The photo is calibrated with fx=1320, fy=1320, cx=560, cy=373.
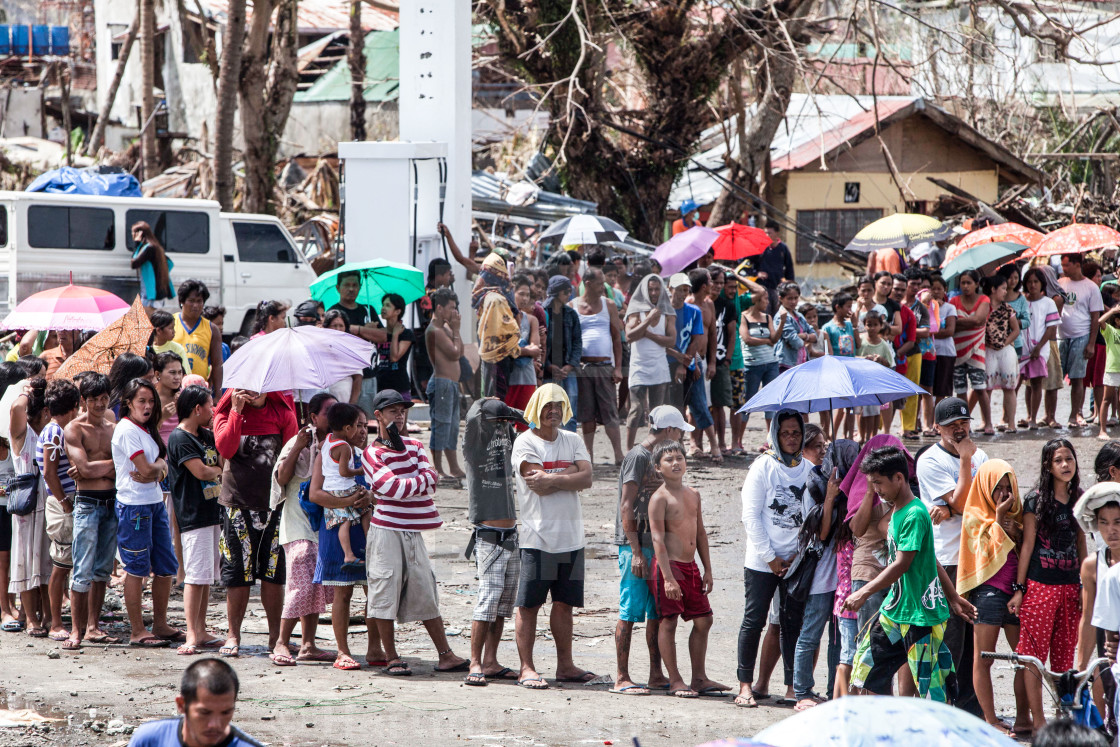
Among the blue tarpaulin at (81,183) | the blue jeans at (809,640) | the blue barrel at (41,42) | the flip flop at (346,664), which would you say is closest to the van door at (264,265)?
the blue tarpaulin at (81,183)

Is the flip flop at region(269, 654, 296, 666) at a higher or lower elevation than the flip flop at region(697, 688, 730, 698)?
higher

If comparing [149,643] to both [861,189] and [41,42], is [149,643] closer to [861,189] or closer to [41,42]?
[861,189]

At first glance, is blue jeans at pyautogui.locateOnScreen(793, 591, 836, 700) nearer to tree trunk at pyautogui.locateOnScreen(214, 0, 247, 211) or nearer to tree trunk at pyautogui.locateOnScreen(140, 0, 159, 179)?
tree trunk at pyautogui.locateOnScreen(214, 0, 247, 211)

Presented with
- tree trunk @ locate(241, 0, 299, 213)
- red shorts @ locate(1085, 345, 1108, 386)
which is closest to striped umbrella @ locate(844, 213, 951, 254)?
red shorts @ locate(1085, 345, 1108, 386)

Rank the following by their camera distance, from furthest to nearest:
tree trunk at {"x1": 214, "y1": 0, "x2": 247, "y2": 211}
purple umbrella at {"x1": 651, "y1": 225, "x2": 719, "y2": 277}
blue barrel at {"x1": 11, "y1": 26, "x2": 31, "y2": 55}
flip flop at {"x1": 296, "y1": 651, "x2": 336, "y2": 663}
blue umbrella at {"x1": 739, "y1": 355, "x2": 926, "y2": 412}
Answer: blue barrel at {"x1": 11, "y1": 26, "x2": 31, "y2": 55}
tree trunk at {"x1": 214, "y1": 0, "x2": 247, "y2": 211}
purple umbrella at {"x1": 651, "y1": 225, "x2": 719, "y2": 277}
blue umbrella at {"x1": 739, "y1": 355, "x2": 926, "y2": 412}
flip flop at {"x1": 296, "y1": 651, "x2": 336, "y2": 663}

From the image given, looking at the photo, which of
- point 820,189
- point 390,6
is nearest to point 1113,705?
point 390,6

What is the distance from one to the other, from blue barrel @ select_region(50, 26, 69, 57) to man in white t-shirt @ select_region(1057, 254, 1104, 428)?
122 ft

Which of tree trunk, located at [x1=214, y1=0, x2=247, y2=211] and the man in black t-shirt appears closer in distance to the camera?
the man in black t-shirt

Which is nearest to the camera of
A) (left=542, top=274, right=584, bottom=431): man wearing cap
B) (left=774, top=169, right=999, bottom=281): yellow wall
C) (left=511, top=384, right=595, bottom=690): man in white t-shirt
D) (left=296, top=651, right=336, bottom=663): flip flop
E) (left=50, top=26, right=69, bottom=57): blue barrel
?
(left=511, top=384, right=595, bottom=690): man in white t-shirt

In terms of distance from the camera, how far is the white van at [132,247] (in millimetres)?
14734

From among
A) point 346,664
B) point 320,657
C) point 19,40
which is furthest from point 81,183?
point 19,40

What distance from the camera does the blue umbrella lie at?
779cm

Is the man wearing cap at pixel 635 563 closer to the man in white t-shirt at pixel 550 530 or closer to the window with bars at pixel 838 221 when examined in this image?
the man in white t-shirt at pixel 550 530

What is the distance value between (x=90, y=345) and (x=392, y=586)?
10.1ft
